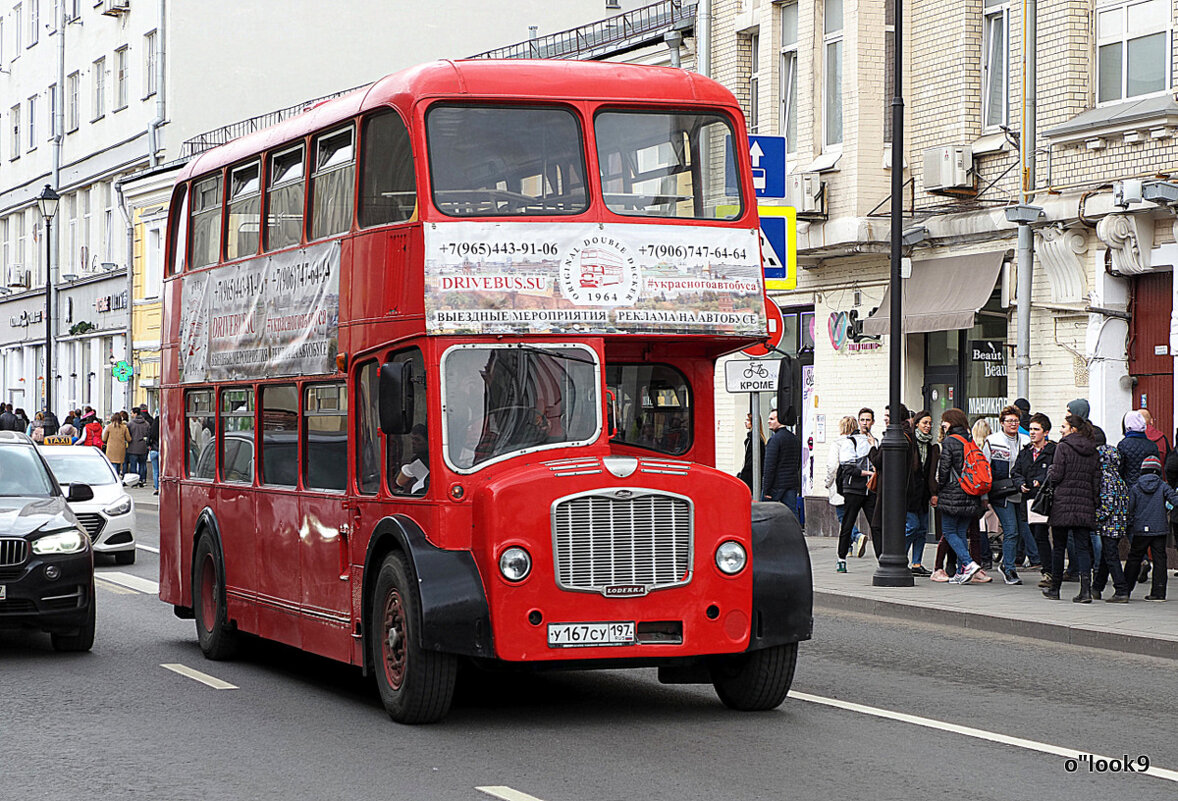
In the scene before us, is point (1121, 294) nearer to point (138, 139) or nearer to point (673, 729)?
point (673, 729)

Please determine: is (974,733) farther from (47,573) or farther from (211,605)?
(47,573)

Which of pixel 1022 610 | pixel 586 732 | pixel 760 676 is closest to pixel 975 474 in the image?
pixel 1022 610

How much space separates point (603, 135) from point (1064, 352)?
12.6 meters

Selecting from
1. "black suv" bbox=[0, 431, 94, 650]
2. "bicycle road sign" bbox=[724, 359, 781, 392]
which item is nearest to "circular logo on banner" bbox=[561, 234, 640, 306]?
"black suv" bbox=[0, 431, 94, 650]

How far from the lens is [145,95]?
5131cm

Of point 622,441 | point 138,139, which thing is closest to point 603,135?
point 622,441

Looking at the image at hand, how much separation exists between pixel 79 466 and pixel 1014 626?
13.5 metres

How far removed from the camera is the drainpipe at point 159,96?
49.9 meters

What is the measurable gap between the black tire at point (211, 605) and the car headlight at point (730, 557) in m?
4.79

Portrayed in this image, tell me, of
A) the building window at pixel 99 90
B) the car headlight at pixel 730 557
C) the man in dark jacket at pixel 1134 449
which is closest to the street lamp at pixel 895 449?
the man in dark jacket at pixel 1134 449

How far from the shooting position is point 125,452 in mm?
40469

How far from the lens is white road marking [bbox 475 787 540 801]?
25.9ft

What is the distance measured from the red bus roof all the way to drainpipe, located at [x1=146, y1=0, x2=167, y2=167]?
40351 millimetres

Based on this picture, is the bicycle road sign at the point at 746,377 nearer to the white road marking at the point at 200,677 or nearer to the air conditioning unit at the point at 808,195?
the white road marking at the point at 200,677
